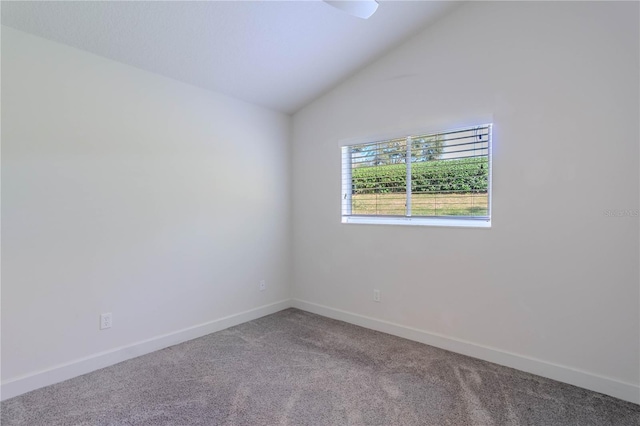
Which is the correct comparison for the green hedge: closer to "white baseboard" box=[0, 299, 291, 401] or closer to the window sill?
the window sill

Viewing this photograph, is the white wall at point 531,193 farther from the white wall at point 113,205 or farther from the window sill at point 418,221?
the white wall at point 113,205

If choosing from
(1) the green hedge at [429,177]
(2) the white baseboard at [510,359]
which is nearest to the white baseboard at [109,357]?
(2) the white baseboard at [510,359]

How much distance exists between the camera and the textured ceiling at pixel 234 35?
214 cm

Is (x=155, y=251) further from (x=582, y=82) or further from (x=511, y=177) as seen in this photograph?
(x=582, y=82)

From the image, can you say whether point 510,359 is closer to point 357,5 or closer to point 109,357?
point 357,5

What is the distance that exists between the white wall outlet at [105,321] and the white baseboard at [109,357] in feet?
0.64

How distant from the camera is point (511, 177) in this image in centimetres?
253

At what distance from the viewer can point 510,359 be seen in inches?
99.6

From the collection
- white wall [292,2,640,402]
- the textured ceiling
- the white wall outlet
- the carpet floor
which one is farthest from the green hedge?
the white wall outlet

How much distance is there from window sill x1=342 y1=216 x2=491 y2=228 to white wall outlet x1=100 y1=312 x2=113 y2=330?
225cm

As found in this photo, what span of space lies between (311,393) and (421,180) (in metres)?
2.00

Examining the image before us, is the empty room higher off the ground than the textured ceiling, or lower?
lower

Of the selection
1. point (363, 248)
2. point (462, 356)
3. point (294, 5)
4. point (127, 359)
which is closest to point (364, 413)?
point (462, 356)

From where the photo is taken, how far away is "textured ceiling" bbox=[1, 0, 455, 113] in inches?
84.4
